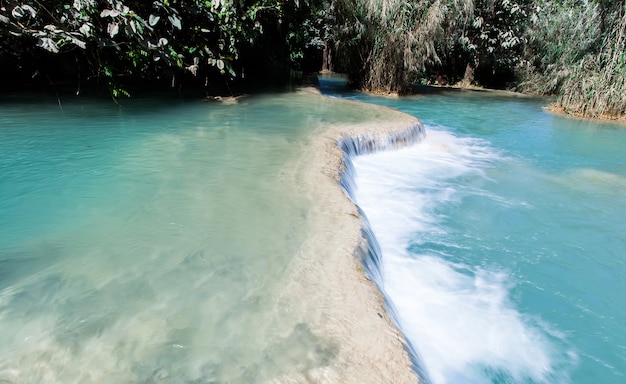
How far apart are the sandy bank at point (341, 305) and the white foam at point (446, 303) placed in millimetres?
517

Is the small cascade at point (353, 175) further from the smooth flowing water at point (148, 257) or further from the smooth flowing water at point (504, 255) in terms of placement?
the smooth flowing water at point (148, 257)

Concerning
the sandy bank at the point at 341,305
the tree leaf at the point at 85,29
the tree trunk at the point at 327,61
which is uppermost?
the tree trunk at the point at 327,61

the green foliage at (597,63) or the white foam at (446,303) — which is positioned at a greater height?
the green foliage at (597,63)

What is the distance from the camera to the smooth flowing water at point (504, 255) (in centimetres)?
308

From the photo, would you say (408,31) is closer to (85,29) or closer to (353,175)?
(353,175)

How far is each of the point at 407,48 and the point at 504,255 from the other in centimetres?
1193

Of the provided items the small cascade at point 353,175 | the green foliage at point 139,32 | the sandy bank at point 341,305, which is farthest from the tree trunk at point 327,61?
the sandy bank at point 341,305

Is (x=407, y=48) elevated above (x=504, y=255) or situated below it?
above

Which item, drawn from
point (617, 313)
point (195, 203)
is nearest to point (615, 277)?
point (617, 313)

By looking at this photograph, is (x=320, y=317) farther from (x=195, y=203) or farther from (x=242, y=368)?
(x=195, y=203)

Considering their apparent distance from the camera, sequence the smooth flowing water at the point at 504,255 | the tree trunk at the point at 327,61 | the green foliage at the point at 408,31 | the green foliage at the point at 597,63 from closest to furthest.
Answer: the smooth flowing water at the point at 504,255 < the green foliage at the point at 597,63 < the green foliage at the point at 408,31 < the tree trunk at the point at 327,61

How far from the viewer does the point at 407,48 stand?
48.2ft

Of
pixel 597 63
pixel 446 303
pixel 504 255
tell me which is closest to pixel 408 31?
pixel 597 63

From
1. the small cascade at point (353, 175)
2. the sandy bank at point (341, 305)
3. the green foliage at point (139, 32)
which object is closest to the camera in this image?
the sandy bank at point (341, 305)
